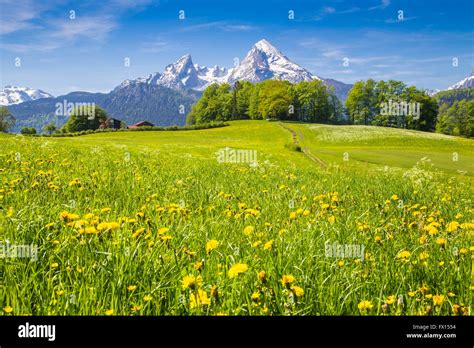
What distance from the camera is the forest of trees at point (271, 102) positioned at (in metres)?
84.6

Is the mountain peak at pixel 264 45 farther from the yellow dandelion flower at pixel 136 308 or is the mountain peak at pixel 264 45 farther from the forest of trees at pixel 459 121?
the forest of trees at pixel 459 121

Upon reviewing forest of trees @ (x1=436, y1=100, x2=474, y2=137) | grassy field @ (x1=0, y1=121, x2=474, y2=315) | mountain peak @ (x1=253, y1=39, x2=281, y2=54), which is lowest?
grassy field @ (x1=0, y1=121, x2=474, y2=315)

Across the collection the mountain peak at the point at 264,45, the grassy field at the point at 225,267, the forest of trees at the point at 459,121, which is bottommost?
the grassy field at the point at 225,267

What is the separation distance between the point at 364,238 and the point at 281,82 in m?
87.0

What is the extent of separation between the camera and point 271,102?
8406 centimetres

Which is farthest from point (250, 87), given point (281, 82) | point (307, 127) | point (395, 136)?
point (395, 136)

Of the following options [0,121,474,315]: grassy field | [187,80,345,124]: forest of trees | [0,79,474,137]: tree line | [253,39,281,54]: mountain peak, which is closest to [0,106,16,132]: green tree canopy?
[0,79,474,137]: tree line

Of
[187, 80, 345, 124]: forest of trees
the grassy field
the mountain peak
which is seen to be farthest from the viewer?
[187, 80, 345, 124]: forest of trees

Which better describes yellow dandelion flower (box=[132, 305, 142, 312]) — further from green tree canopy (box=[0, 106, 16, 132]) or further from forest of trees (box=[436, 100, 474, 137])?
green tree canopy (box=[0, 106, 16, 132])

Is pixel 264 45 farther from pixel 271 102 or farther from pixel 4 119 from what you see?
pixel 4 119

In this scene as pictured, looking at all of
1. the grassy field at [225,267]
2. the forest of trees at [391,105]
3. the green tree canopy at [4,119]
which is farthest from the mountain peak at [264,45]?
the green tree canopy at [4,119]

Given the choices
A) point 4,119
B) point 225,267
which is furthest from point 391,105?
point 4,119

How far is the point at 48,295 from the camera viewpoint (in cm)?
248

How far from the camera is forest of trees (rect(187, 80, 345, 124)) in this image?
84562mm
